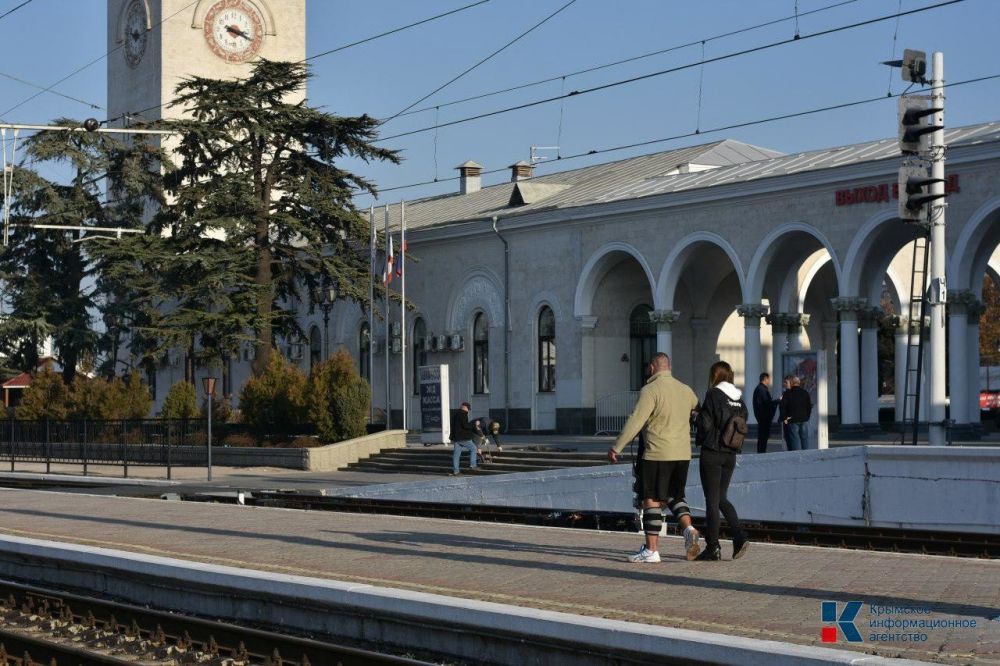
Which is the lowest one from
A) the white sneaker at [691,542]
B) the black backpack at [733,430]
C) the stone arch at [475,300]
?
the white sneaker at [691,542]

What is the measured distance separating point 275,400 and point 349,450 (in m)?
3.39

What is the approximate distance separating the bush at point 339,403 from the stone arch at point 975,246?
50.3 ft

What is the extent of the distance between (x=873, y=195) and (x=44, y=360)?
43.5 metres

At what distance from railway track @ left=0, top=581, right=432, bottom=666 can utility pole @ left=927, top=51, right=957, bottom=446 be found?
40.5 ft

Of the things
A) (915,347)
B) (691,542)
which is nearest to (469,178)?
(915,347)

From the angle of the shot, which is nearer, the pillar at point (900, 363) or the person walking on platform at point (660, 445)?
the person walking on platform at point (660, 445)

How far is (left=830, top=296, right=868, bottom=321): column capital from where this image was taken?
3553cm

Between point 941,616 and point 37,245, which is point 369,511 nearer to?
point 941,616

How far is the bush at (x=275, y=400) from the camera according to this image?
1556 inches

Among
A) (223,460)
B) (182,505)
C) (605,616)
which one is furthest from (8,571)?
(223,460)

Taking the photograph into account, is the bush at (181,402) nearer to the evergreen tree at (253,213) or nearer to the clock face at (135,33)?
the evergreen tree at (253,213)

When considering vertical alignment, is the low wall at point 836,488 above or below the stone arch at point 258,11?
below

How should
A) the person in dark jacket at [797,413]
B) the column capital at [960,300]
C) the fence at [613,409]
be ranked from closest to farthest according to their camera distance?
the person in dark jacket at [797,413] → the column capital at [960,300] → the fence at [613,409]

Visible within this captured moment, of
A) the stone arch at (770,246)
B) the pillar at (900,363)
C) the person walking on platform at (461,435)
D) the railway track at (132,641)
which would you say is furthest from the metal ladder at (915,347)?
the railway track at (132,641)
